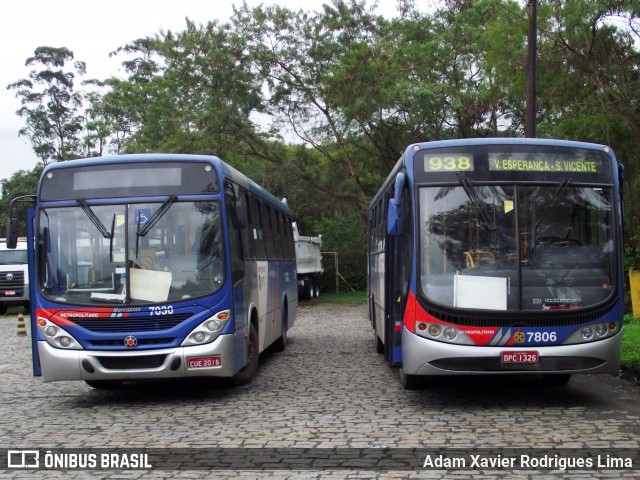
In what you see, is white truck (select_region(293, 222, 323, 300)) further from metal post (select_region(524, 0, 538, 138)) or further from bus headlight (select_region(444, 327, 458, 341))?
bus headlight (select_region(444, 327, 458, 341))

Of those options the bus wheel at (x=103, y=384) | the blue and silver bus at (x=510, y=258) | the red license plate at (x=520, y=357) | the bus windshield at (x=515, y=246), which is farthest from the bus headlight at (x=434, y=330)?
the bus wheel at (x=103, y=384)

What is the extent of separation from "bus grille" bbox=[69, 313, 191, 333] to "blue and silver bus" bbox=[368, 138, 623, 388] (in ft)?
8.77

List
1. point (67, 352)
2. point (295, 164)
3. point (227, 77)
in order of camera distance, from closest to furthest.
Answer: point (67, 352) → point (227, 77) → point (295, 164)

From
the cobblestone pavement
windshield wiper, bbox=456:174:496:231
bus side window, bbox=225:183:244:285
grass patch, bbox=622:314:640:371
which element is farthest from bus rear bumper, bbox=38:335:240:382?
grass patch, bbox=622:314:640:371

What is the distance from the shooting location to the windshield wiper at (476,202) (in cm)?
823

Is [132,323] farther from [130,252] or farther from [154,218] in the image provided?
[154,218]

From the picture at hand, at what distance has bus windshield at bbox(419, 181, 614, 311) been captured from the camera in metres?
8.08

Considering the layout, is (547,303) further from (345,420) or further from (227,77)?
(227,77)

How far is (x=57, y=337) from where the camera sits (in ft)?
28.4

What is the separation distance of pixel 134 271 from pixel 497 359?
4168 mm

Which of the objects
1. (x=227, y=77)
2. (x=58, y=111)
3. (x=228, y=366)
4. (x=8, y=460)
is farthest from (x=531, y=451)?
(x=58, y=111)

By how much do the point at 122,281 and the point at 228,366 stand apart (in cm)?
157

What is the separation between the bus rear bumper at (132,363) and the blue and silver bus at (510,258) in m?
2.27

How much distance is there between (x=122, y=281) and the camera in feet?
28.2
